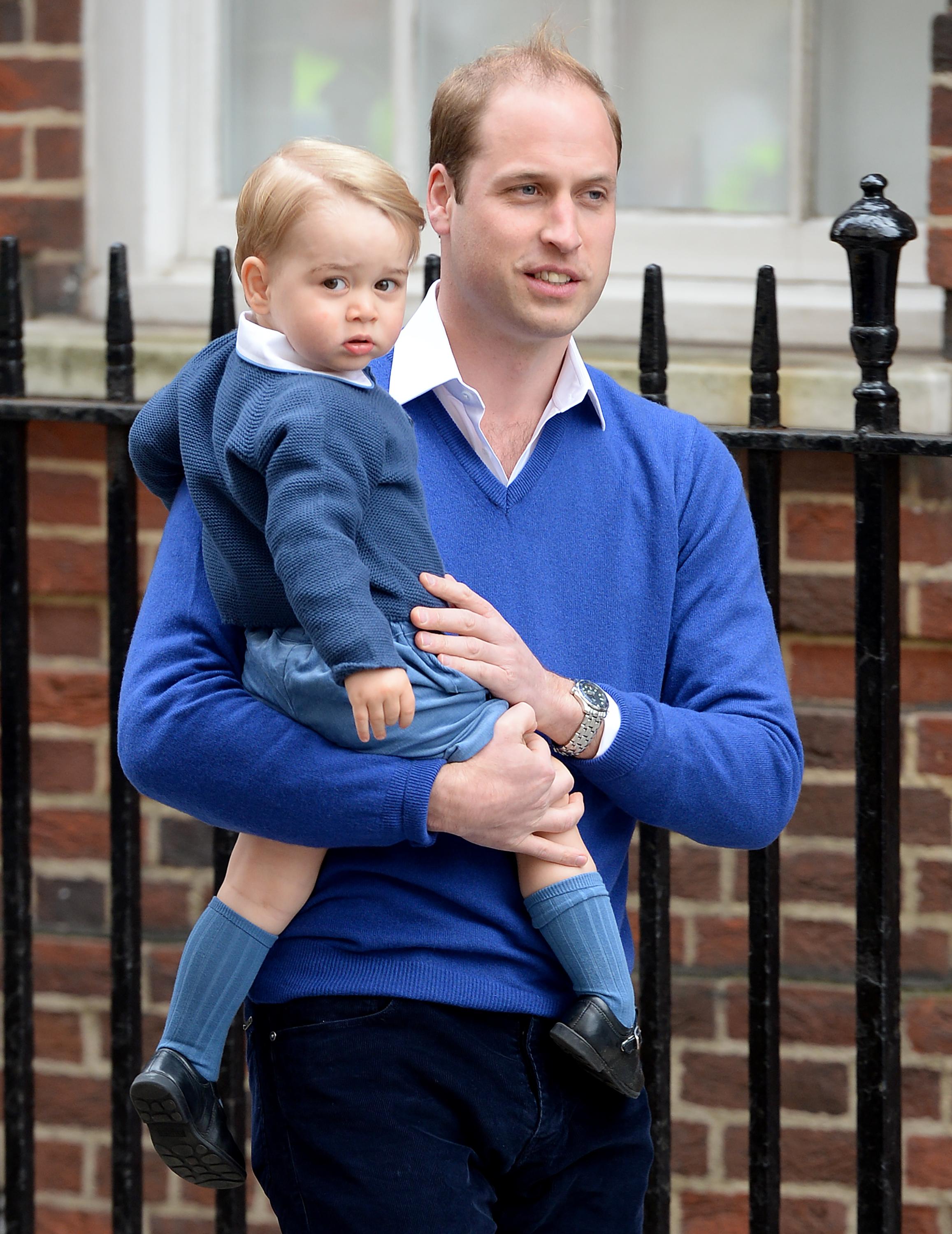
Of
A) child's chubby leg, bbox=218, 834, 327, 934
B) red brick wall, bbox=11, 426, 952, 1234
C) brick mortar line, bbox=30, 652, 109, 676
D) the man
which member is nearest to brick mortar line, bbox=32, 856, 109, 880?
red brick wall, bbox=11, 426, 952, 1234

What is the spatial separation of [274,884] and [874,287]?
1.14m

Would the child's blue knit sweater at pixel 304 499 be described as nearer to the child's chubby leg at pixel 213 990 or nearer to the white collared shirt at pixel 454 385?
the white collared shirt at pixel 454 385

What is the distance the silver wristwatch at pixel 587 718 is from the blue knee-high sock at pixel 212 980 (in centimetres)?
40

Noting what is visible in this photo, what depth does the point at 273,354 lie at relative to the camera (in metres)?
1.59

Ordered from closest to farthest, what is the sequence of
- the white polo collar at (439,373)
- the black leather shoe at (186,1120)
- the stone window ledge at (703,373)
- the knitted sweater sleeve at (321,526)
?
1. the knitted sweater sleeve at (321,526)
2. the black leather shoe at (186,1120)
3. the white polo collar at (439,373)
4. the stone window ledge at (703,373)

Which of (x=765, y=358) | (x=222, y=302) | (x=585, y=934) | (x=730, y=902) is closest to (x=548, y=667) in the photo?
(x=585, y=934)

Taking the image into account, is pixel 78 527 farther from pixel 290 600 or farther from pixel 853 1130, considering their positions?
pixel 853 1130

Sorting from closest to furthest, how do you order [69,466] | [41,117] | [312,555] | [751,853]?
[312,555], [751,853], [69,466], [41,117]

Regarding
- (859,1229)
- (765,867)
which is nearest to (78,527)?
(765,867)

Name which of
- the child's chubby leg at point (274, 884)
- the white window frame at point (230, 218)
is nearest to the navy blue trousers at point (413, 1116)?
the child's chubby leg at point (274, 884)

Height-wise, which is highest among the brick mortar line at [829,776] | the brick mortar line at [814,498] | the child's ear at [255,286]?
the child's ear at [255,286]

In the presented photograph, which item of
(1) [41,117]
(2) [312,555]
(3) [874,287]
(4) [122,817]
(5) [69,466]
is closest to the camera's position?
(2) [312,555]

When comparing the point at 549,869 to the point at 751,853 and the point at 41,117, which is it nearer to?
the point at 751,853

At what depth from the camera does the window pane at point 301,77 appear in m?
3.02
